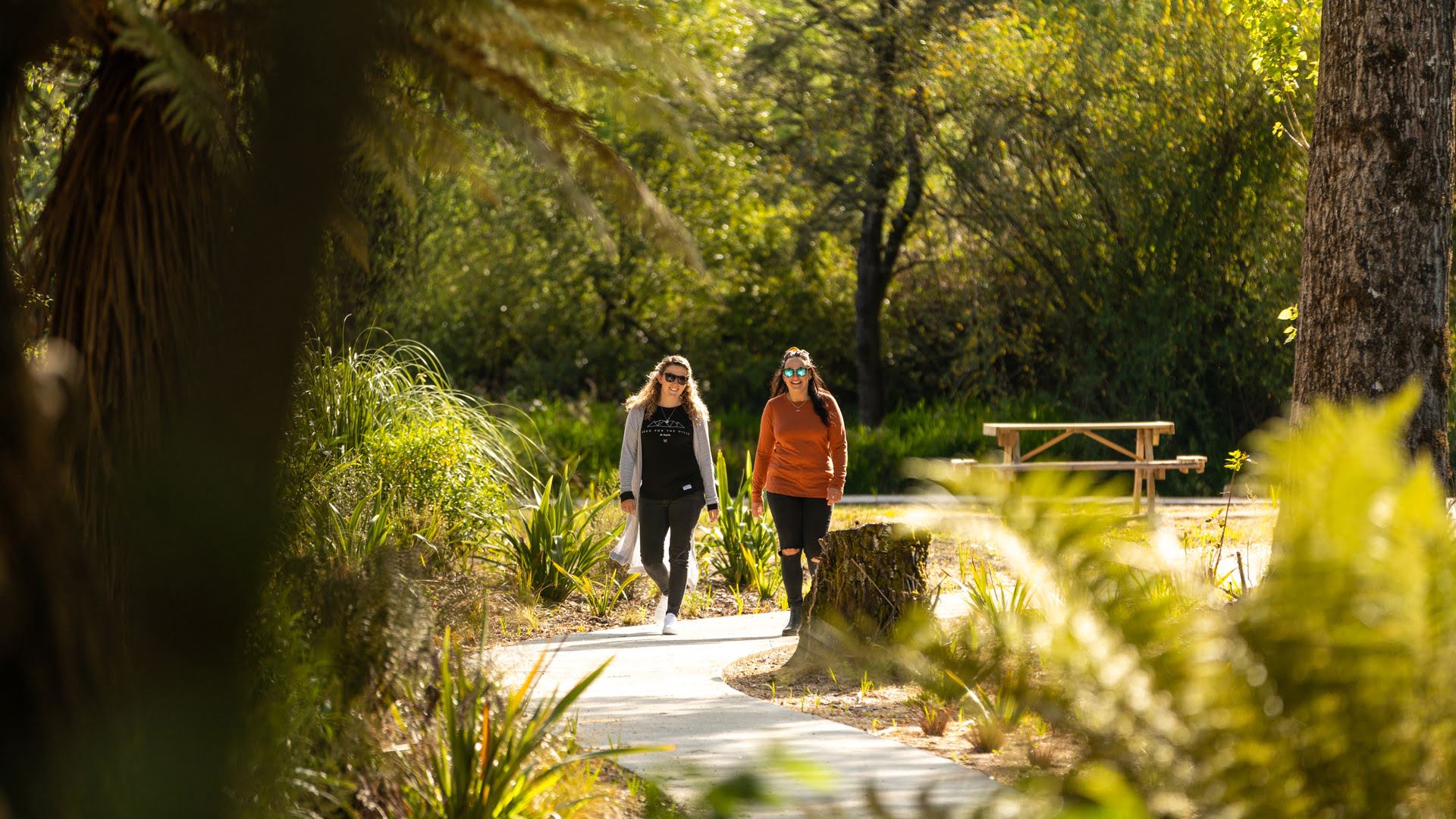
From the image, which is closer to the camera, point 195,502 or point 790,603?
point 195,502

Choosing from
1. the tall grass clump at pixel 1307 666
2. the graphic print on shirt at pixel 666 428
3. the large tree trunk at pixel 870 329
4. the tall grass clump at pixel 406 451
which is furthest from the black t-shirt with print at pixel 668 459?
the large tree trunk at pixel 870 329

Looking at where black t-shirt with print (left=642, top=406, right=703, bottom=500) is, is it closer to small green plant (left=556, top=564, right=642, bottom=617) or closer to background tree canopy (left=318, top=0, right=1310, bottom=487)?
small green plant (left=556, top=564, right=642, bottom=617)

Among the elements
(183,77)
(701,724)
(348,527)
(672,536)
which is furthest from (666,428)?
(183,77)

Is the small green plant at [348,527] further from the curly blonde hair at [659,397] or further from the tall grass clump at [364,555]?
the curly blonde hair at [659,397]

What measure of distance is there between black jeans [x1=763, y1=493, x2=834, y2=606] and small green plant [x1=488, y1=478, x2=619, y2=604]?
1.50 meters

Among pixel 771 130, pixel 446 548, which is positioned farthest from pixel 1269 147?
pixel 446 548

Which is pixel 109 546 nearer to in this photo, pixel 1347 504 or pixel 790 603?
pixel 1347 504

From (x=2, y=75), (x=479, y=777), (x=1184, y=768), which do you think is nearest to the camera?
(x=2, y=75)

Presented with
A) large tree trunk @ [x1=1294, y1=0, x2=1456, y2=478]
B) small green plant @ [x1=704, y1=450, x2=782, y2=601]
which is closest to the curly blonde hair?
small green plant @ [x1=704, y1=450, x2=782, y2=601]

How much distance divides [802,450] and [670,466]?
0.83 m

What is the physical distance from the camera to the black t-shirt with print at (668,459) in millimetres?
9016

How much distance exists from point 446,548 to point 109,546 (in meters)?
4.57

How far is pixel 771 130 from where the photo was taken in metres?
22.5

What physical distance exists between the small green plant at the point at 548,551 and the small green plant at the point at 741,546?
1.10 m
